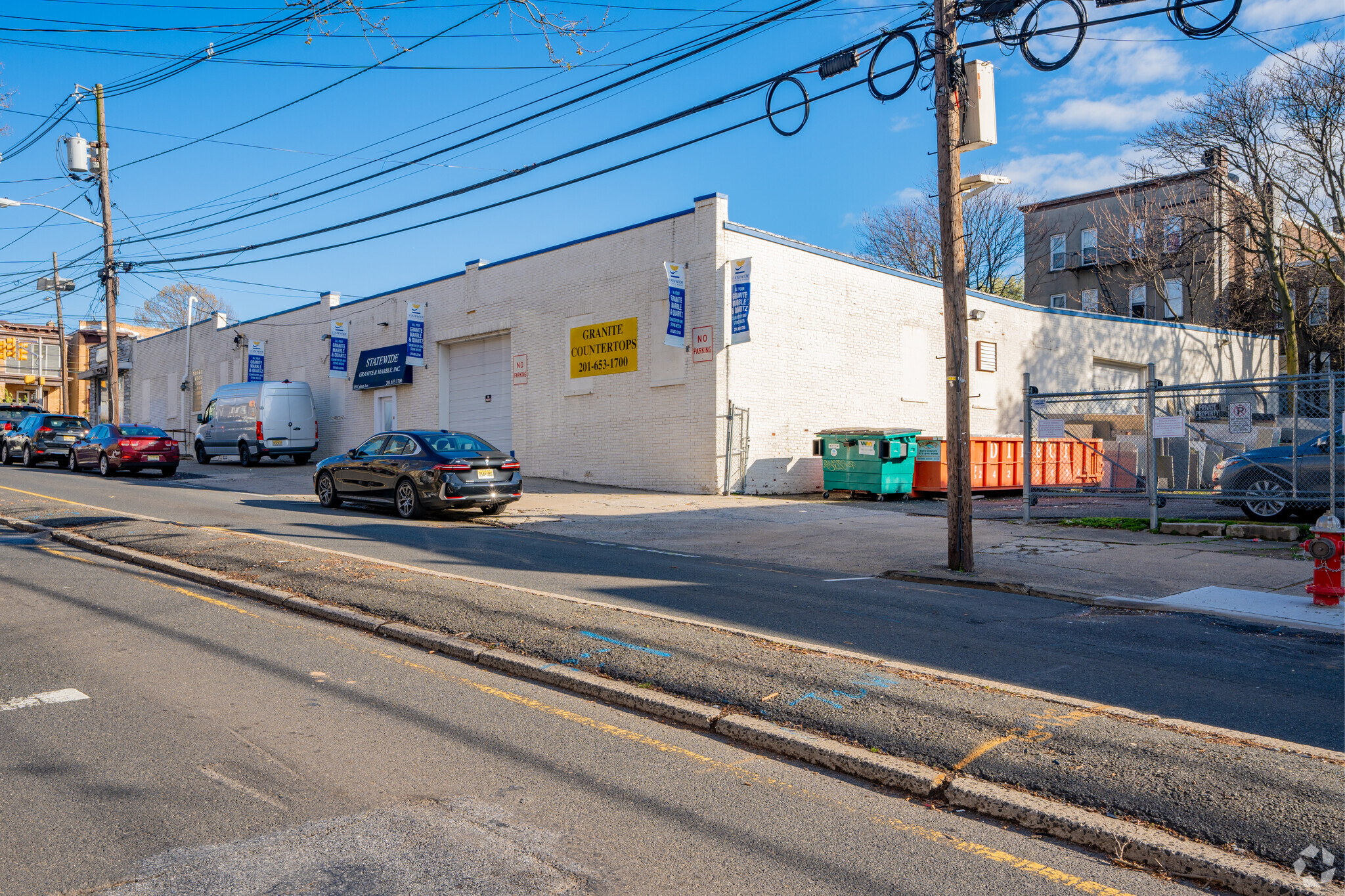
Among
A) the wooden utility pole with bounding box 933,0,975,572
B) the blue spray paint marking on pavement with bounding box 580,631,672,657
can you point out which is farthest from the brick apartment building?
the blue spray paint marking on pavement with bounding box 580,631,672,657

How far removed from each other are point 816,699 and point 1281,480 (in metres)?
11.9

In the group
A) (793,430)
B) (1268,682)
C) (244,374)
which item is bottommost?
(1268,682)

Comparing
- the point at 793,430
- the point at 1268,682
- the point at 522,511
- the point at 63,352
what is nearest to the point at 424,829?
the point at 1268,682

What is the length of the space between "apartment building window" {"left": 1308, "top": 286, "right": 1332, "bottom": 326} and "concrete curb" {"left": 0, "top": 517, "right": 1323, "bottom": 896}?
128ft

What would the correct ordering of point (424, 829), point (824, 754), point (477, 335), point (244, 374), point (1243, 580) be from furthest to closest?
1. point (244, 374)
2. point (477, 335)
3. point (1243, 580)
4. point (824, 754)
5. point (424, 829)

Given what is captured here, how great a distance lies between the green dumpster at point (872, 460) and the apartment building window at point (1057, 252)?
92.7ft

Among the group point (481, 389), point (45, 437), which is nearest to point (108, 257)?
point (45, 437)

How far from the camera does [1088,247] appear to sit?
42.8m

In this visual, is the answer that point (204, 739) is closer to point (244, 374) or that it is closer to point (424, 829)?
point (424, 829)

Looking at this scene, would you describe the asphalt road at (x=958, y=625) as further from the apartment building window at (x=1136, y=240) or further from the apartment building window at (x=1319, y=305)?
the apartment building window at (x=1319, y=305)

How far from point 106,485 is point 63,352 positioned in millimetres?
33645

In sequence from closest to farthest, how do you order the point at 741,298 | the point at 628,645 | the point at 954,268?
1. the point at 628,645
2. the point at 954,268
3. the point at 741,298

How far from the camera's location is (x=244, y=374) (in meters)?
38.5

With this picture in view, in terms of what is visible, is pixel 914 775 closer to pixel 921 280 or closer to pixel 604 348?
pixel 604 348
